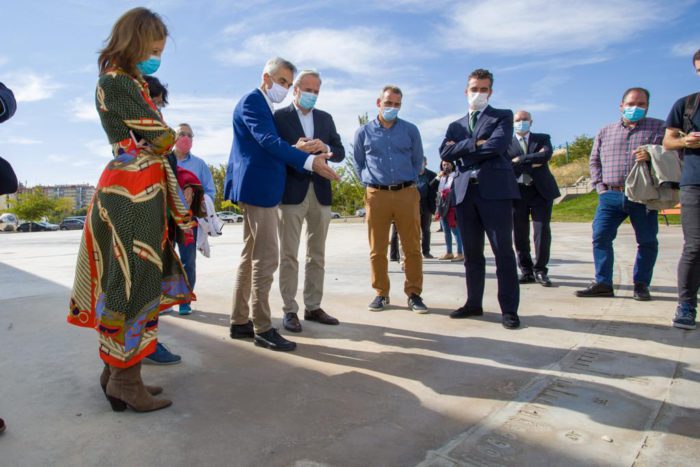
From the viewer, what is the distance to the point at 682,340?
338 centimetres

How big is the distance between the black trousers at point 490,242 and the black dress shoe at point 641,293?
155cm

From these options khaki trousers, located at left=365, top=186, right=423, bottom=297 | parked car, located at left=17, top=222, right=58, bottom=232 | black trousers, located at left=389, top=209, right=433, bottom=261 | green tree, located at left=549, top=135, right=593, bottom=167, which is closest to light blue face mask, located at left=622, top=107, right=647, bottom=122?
khaki trousers, located at left=365, top=186, right=423, bottom=297

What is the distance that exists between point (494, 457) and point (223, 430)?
3.66ft

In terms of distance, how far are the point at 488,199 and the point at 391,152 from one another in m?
1.05

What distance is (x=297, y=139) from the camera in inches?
159

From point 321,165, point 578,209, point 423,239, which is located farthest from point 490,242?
point 578,209

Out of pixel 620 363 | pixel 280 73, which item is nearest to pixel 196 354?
pixel 280 73

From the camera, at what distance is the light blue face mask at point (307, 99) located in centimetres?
396

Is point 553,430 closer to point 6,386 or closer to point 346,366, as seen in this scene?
point 346,366

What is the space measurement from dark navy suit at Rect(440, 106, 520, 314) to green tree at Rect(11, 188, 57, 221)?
73258 mm

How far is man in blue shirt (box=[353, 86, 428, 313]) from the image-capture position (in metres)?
4.61

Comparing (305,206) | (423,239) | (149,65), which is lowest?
(423,239)

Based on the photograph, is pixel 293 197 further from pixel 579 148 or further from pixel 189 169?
pixel 579 148

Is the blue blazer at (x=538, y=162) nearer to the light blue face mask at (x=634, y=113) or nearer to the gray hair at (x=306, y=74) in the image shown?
the light blue face mask at (x=634, y=113)
